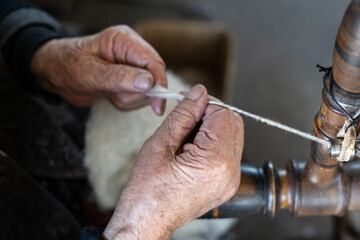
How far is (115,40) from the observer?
956 millimetres

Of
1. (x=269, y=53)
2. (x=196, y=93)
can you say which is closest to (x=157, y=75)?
(x=196, y=93)

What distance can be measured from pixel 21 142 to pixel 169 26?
3.48 feet

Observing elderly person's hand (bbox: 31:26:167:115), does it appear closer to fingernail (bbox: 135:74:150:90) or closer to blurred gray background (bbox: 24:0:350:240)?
fingernail (bbox: 135:74:150:90)

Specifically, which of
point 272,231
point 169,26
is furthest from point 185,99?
point 272,231

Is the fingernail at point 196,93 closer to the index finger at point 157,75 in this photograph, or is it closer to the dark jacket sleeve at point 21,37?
the index finger at point 157,75

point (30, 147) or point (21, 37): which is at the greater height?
point (21, 37)

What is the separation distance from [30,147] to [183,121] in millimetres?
598

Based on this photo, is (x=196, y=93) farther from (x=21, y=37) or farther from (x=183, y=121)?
(x=21, y=37)

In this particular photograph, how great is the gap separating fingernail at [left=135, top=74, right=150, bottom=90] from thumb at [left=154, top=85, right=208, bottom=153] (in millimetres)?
143

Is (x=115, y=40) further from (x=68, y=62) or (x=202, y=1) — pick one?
(x=202, y=1)

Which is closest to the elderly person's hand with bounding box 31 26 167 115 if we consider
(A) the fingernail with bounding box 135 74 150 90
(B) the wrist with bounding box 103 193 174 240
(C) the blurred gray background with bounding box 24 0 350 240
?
(A) the fingernail with bounding box 135 74 150 90

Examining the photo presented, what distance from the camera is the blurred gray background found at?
6.18 feet

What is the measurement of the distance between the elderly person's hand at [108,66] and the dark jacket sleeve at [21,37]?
3 cm

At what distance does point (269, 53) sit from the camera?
235 centimetres
